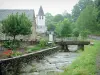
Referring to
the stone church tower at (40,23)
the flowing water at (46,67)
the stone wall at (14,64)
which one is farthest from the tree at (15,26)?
the stone church tower at (40,23)

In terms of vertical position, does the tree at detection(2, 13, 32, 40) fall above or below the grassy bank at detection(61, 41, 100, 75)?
above

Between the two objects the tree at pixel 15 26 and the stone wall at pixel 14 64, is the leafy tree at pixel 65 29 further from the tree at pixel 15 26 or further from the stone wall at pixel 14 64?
the stone wall at pixel 14 64

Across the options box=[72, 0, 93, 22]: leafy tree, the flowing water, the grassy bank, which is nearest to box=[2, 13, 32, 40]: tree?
the flowing water

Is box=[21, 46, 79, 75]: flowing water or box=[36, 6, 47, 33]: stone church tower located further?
box=[36, 6, 47, 33]: stone church tower

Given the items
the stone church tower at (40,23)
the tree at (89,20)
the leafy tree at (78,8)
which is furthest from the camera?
the leafy tree at (78,8)

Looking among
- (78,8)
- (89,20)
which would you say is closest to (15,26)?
(89,20)

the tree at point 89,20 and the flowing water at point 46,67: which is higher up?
the tree at point 89,20

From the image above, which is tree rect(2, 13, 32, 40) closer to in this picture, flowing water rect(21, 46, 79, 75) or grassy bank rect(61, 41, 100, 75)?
flowing water rect(21, 46, 79, 75)

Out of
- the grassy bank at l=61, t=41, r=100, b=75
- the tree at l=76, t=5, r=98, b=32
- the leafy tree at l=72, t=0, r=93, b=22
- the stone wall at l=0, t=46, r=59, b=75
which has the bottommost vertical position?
the stone wall at l=0, t=46, r=59, b=75

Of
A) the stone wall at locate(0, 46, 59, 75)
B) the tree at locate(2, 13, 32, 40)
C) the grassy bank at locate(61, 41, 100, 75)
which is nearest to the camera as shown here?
the grassy bank at locate(61, 41, 100, 75)

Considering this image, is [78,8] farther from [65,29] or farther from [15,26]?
[15,26]

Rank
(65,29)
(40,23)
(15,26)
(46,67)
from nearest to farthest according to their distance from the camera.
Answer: (46,67) < (15,26) < (65,29) < (40,23)

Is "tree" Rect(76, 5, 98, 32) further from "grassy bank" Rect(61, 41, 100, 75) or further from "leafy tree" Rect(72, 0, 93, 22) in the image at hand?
"leafy tree" Rect(72, 0, 93, 22)

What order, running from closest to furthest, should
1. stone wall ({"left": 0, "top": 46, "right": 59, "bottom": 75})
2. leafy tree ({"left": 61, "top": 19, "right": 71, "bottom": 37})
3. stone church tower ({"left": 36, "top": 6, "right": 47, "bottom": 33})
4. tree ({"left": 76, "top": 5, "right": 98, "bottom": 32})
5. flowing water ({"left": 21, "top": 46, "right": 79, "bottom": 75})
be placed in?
1. stone wall ({"left": 0, "top": 46, "right": 59, "bottom": 75})
2. flowing water ({"left": 21, "top": 46, "right": 79, "bottom": 75})
3. leafy tree ({"left": 61, "top": 19, "right": 71, "bottom": 37})
4. tree ({"left": 76, "top": 5, "right": 98, "bottom": 32})
5. stone church tower ({"left": 36, "top": 6, "right": 47, "bottom": 33})
